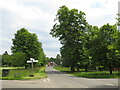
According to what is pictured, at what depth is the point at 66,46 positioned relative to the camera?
4541 cm

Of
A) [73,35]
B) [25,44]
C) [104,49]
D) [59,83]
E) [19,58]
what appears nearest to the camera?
[59,83]

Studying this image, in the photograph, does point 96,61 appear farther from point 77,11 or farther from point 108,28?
point 77,11

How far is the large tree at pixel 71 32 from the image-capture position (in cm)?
4481

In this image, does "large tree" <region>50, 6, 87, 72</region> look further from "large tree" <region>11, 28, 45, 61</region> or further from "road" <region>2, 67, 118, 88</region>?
"road" <region>2, 67, 118, 88</region>

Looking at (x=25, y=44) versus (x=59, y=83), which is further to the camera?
(x=25, y=44)

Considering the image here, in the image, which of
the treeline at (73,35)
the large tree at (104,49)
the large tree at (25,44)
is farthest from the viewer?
the large tree at (25,44)

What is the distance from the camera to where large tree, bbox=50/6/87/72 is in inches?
1764

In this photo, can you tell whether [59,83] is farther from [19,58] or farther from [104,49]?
[19,58]

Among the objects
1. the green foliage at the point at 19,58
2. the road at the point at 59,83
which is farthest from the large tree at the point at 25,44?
the road at the point at 59,83

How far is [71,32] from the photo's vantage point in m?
46.1

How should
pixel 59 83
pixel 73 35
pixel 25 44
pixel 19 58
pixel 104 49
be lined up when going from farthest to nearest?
pixel 25 44 < pixel 19 58 < pixel 73 35 < pixel 104 49 < pixel 59 83

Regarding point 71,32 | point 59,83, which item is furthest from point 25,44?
point 59,83

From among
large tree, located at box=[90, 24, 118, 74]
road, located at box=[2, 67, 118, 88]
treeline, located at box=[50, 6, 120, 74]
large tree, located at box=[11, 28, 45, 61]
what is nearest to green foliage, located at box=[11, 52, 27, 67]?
large tree, located at box=[11, 28, 45, 61]

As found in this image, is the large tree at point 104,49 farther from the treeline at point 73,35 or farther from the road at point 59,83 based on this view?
the road at point 59,83
